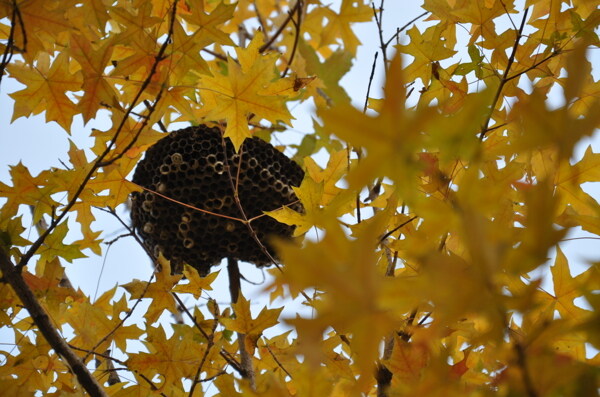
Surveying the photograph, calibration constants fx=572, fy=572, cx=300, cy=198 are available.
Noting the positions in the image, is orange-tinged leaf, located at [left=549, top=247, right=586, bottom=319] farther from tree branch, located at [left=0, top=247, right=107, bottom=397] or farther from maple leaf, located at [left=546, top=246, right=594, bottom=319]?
tree branch, located at [left=0, top=247, right=107, bottom=397]

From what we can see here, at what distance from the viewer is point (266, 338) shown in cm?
141

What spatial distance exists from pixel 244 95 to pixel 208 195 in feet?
1.14

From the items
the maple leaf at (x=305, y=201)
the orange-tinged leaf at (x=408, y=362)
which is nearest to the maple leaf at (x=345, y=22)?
the maple leaf at (x=305, y=201)

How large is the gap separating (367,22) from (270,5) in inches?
40.8

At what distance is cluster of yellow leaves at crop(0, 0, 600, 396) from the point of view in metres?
0.41

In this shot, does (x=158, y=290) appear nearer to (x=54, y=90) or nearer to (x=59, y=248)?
(x=59, y=248)

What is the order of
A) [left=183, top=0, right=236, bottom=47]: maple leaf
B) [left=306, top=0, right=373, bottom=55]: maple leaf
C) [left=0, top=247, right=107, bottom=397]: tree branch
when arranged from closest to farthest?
1. [left=0, top=247, right=107, bottom=397]: tree branch
2. [left=183, top=0, right=236, bottom=47]: maple leaf
3. [left=306, top=0, right=373, bottom=55]: maple leaf

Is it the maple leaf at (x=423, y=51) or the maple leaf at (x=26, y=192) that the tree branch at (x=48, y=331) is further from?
the maple leaf at (x=423, y=51)

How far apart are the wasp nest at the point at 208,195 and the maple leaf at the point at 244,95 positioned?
0.19 meters

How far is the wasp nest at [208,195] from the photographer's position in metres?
1.45

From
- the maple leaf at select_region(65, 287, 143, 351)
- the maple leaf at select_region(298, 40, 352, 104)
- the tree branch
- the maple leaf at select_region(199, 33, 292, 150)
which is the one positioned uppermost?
the maple leaf at select_region(298, 40, 352, 104)

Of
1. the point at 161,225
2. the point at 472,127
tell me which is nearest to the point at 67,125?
the point at 161,225

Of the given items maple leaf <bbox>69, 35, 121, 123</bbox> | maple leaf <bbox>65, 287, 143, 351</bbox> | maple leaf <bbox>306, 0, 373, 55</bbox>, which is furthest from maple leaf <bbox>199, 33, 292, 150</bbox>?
maple leaf <bbox>306, 0, 373, 55</bbox>

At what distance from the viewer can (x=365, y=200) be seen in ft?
5.71
